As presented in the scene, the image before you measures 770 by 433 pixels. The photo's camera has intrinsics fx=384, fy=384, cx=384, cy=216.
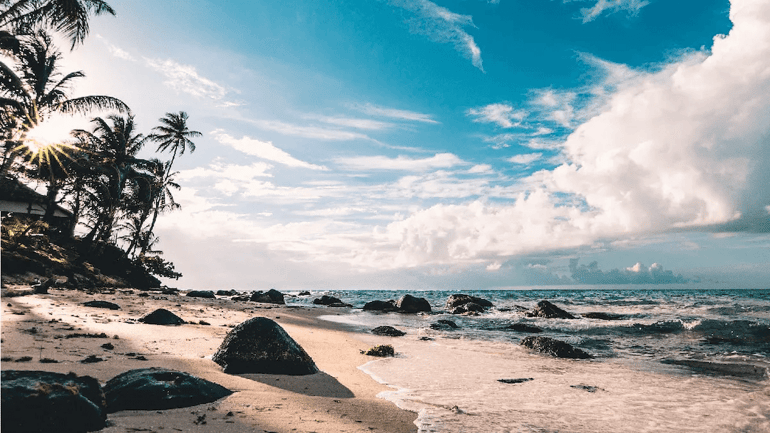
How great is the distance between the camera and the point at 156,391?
4.07 metres

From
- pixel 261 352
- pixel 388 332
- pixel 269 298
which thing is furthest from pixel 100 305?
pixel 269 298

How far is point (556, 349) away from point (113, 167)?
29.9 meters

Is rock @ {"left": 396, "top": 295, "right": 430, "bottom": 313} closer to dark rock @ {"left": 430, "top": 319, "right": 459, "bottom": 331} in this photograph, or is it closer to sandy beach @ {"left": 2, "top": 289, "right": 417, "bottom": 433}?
dark rock @ {"left": 430, "top": 319, "right": 459, "bottom": 331}

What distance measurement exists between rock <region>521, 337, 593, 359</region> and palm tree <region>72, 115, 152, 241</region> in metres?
26.8

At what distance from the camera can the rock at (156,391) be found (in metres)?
3.93

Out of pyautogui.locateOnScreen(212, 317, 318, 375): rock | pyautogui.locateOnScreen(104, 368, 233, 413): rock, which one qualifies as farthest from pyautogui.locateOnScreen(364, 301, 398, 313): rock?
pyautogui.locateOnScreen(104, 368, 233, 413): rock

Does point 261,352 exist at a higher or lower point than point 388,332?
higher

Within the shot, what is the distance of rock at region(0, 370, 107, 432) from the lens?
117 inches

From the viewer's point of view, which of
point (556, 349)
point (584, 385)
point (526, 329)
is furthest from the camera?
point (526, 329)

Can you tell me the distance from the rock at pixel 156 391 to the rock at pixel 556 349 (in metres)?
9.12

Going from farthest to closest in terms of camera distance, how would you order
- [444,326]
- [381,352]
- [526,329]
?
[444,326] < [526,329] < [381,352]

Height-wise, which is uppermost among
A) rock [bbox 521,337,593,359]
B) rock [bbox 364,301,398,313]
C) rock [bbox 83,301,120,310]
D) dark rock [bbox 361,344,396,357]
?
rock [bbox 83,301,120,310]

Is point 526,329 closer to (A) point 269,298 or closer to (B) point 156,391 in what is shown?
(B) point 156,391

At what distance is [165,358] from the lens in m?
6.24
